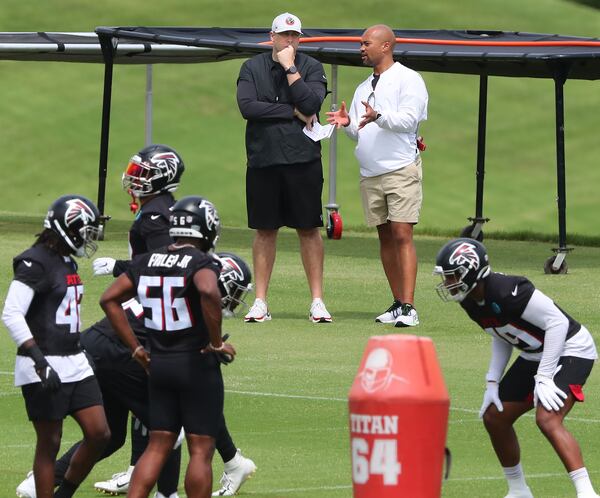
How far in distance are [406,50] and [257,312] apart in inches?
Result: 190

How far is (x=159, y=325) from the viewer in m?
8.66

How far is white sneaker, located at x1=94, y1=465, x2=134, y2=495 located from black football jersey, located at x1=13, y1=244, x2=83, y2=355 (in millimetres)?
1066

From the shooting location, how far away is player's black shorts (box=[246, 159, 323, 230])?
14953 mm

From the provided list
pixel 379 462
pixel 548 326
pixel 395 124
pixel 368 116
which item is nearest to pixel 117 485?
pixel 548 326

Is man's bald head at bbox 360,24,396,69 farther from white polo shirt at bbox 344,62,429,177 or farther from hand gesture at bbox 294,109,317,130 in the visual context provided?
hand gesture at bbox 294,109,317,130

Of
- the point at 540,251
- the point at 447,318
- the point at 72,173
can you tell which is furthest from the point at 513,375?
the point at 72,173

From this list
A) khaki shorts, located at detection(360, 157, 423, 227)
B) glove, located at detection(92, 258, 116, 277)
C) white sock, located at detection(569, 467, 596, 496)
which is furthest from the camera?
khaki shorts, located at detection(360, 157, 423, 227)

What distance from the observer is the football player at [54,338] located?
872cm

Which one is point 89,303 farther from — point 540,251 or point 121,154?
point 121,154

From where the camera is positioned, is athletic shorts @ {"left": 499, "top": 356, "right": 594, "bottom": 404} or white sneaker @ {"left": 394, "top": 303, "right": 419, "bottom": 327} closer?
athletic shorts @ {"left": 499, "top": 356, "right": 594, "bottom": 404}

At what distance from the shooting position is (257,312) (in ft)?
50.4

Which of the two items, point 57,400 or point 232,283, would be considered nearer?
point 57,400

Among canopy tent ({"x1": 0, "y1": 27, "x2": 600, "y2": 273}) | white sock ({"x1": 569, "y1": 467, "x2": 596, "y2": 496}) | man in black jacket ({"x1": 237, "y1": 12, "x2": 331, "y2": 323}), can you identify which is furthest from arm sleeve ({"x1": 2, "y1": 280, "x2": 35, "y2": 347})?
canopy tent ({"x1": 0, "y1": 27, "x2": 600, "y2": 273})

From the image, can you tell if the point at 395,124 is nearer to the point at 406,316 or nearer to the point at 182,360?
the point at 406,316
